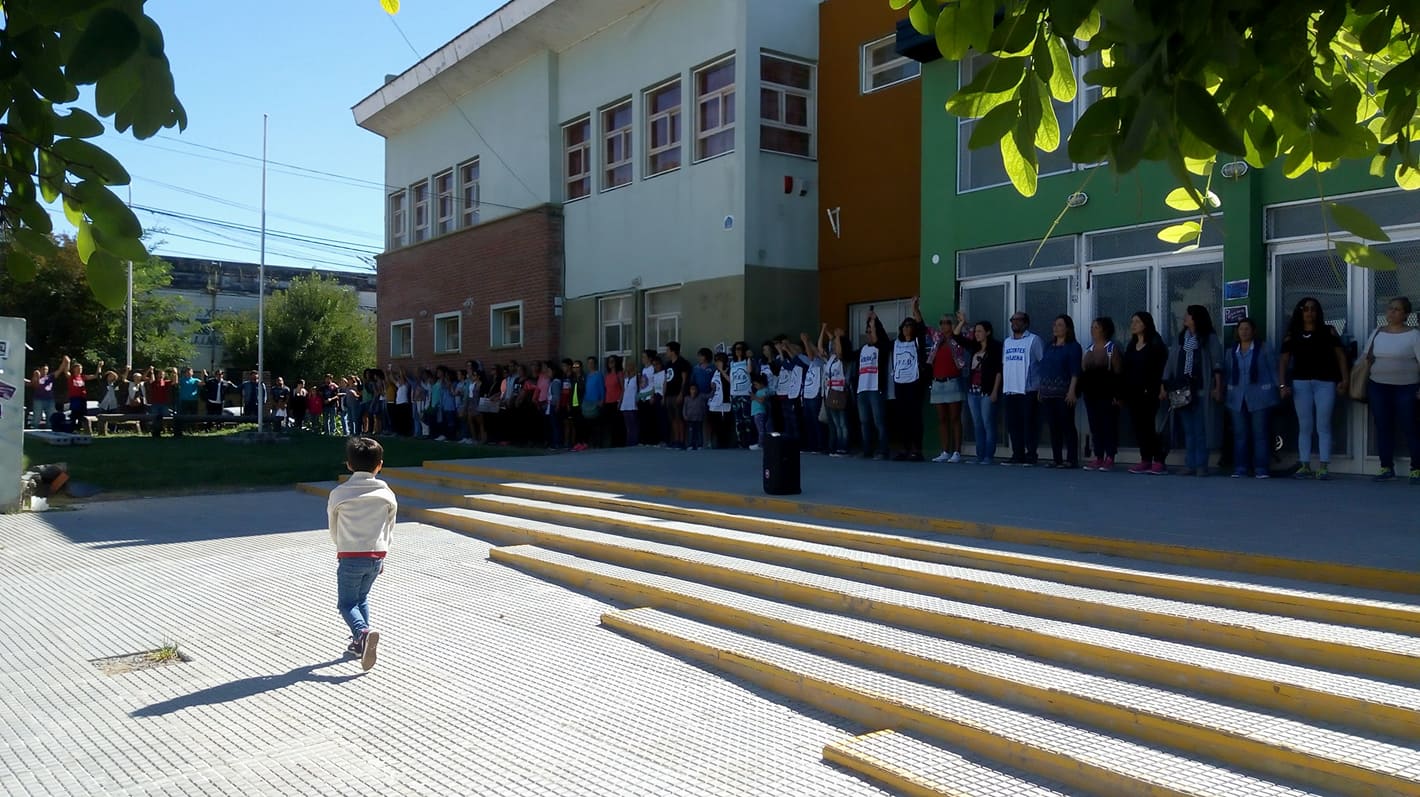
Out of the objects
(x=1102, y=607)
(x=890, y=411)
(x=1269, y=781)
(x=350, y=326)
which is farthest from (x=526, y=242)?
(x=350, y=326)

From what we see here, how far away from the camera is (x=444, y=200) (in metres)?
27.6

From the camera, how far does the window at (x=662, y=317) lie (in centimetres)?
1995

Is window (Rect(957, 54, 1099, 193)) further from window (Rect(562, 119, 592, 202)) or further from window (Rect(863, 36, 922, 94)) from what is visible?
window (Rect(562, 119, 592, 202))

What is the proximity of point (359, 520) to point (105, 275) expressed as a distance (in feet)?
12.2

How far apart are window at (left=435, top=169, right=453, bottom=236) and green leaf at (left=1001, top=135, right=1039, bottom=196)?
25499 mm

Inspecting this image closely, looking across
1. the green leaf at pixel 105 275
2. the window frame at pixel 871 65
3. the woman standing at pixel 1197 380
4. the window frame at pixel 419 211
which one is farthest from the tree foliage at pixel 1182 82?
the window frame at pixel 419 211

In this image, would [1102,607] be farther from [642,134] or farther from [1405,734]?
[642,134]

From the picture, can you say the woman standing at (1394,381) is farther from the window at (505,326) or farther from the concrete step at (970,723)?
the window at (505,326)

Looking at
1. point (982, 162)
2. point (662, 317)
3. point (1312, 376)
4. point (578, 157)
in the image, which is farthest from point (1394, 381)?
point (578, 157)

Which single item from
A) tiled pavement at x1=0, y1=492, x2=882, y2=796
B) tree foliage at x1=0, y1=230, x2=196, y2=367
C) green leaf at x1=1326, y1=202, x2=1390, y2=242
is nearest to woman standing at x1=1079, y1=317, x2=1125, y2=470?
tiled pavement at x1=0, y1=492, x2=882, y2=796

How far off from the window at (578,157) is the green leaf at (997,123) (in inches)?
787

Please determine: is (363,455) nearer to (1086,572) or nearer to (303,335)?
(1086,572)

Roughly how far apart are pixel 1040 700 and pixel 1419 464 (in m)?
7.01

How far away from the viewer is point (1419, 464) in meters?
9.81
